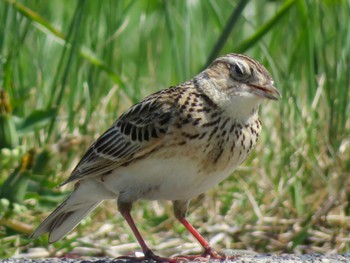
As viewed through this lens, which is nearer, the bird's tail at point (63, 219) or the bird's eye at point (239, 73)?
the bird's eye at point (239, 73)

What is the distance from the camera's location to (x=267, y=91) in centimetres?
577

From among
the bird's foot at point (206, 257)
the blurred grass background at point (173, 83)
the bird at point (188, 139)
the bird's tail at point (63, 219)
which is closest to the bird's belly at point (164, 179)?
the bird at point (188, 139)

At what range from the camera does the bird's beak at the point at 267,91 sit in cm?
571

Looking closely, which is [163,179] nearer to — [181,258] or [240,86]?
[181,258]

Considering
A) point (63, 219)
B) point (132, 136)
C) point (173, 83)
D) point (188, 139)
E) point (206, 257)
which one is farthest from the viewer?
point (173, 83)

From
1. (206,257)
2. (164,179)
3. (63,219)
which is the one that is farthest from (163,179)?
(63,219)

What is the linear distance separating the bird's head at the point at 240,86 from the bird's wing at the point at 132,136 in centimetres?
25

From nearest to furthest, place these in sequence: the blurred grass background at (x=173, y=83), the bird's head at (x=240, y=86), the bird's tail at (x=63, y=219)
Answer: the bird's head at (x=240, y=86)
the bird's tail at (x=63, y=219)
the blurred grass background at (x=173, y=83)

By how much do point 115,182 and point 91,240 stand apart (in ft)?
3.58

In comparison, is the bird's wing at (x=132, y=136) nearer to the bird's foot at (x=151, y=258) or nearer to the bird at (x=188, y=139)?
the bird at (x=188, y=139)

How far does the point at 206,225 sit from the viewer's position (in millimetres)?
7445

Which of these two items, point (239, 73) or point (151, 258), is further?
point (239, 73)

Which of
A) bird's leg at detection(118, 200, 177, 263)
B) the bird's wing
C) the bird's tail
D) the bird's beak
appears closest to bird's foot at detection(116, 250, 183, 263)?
bird's leg at detection(118, 200, 177, 263)

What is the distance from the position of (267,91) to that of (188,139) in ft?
1.66
